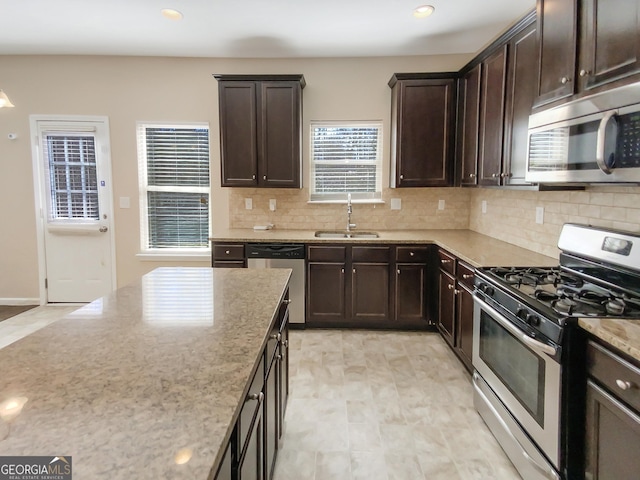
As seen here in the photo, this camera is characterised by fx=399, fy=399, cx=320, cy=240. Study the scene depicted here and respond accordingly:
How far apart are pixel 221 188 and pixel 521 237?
299 cm

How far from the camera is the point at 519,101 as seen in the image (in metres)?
2.62

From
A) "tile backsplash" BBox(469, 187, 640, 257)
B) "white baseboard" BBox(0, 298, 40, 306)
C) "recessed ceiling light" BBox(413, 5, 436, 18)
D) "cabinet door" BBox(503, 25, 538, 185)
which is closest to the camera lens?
"tile backsplash" BBox(469, 187, 640, 257)

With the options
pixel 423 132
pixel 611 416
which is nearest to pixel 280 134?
pixel 423 132

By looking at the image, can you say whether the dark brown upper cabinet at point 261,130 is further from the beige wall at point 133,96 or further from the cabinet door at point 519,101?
the cabinet door at point 519,101

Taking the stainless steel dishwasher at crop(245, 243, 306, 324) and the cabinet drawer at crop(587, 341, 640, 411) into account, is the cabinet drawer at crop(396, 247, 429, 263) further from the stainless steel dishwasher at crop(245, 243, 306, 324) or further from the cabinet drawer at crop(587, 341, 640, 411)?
the cabinet drawer at crop(587, 341, 640, 411)

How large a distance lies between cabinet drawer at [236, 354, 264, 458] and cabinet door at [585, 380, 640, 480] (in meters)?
1.17

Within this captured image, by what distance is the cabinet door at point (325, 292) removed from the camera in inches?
148

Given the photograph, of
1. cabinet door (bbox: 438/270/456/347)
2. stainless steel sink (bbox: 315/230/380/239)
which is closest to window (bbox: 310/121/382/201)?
stainless steel sink (bbox: 315/230/380/239)

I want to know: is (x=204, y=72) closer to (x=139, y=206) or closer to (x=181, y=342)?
(x=139, y=206)

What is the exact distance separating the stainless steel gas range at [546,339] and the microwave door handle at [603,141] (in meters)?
0.42

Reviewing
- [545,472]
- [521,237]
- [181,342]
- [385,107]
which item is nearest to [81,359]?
[181,342]

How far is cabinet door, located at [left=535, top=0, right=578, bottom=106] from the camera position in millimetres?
1939

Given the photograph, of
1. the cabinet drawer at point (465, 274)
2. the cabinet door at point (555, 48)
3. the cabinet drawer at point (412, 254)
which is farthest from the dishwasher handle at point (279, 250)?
the cabinet door at point (555, 48)

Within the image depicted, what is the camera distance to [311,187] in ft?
14.3
